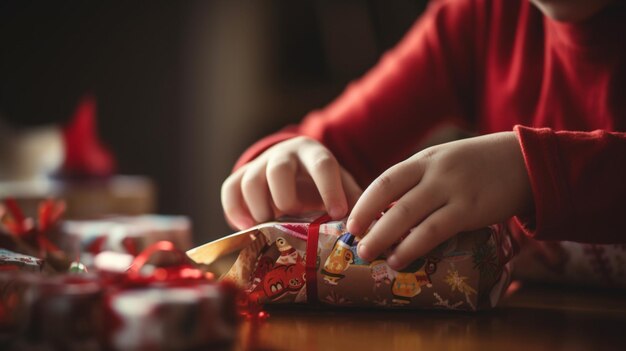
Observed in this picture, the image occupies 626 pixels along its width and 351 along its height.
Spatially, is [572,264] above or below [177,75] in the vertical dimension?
below

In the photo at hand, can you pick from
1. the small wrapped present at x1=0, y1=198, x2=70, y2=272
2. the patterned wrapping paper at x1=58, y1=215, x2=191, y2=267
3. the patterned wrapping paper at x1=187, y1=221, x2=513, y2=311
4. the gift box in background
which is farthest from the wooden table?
the gift box in background

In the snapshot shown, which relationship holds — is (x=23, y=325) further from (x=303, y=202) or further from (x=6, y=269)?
(x=303, y=202)

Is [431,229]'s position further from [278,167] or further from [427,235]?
[278,167]

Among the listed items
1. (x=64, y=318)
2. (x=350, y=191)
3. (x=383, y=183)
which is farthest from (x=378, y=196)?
(x=64, y=318)

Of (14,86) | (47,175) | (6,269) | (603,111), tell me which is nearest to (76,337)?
(6,269)

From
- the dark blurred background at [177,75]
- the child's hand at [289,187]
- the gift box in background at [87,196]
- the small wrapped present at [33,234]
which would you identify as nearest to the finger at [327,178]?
the child's hand at [289,187]
